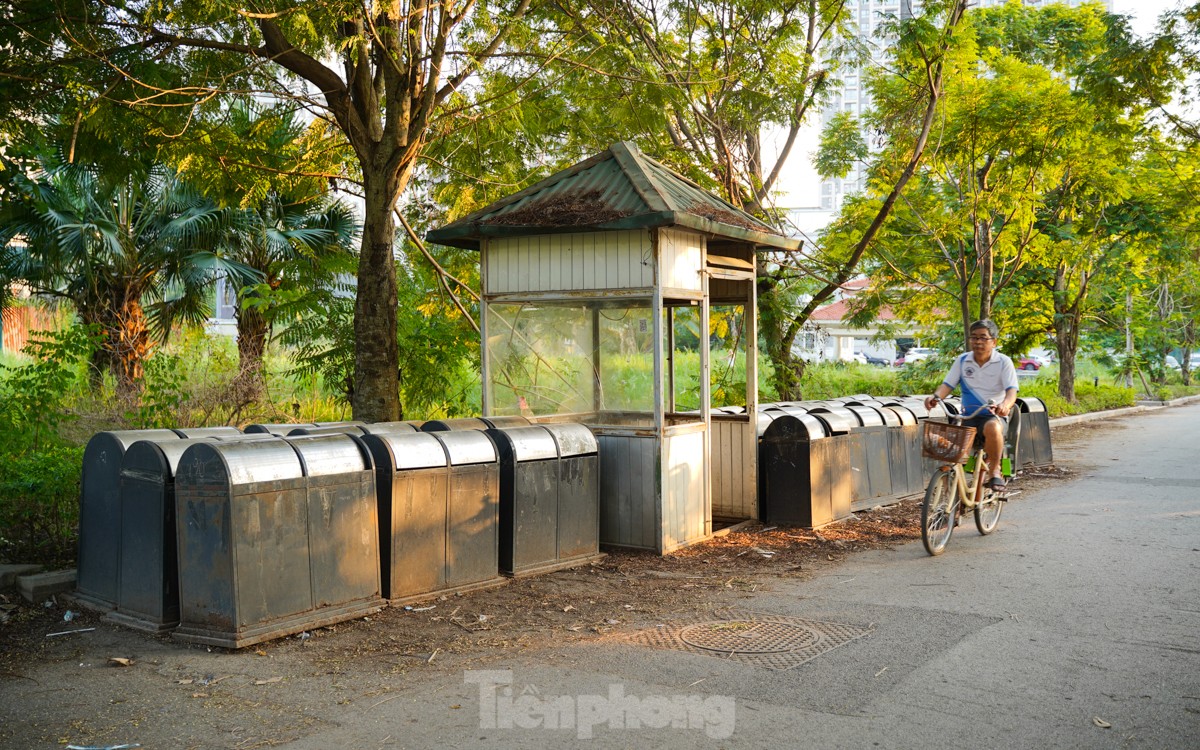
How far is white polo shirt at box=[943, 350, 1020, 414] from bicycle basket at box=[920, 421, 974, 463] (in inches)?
26.0

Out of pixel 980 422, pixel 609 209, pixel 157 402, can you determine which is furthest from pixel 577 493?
pixel 157 402

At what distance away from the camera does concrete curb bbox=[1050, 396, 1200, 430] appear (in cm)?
2388

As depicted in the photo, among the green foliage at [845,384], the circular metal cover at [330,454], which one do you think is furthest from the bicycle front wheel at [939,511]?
the green foliage at [845,384]

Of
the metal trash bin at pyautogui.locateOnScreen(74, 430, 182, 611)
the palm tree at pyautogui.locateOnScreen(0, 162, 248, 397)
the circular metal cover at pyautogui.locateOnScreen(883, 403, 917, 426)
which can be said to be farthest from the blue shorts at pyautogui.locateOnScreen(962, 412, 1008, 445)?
the palm tree at pyautogui.locateOnScreen(0, 162, 248, 397)

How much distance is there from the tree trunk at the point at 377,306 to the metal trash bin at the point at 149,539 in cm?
328

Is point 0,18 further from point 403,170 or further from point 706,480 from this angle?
point 706,480

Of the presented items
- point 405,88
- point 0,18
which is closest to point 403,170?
Result: point 405,88

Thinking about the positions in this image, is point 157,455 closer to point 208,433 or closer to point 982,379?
point 208,433

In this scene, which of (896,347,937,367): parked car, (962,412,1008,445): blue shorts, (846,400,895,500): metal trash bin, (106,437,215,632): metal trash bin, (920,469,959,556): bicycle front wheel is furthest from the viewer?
(896,347,937,367): parked car

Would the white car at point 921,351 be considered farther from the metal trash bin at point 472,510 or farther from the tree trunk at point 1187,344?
the metal trash bin at point 472,510

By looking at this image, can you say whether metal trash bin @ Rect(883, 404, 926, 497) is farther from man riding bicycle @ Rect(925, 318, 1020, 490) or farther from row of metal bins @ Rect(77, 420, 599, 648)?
row of metal bins @ Rect(77, 420, 599, 648)

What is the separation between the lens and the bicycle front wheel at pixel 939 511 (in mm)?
8492

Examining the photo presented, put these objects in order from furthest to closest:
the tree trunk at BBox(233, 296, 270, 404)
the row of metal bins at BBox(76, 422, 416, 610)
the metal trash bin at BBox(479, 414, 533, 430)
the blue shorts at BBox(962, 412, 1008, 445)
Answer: the tree trunk at BBox(233, 296, 270, 404) → the blue shorts at BBox(962, 412, 1008, 445) → the metal trash bin at BBox(479, 414, 533, 430) → the row of metal bins at BBox(76, 422, 416, 610)

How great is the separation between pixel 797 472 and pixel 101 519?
6.26m
